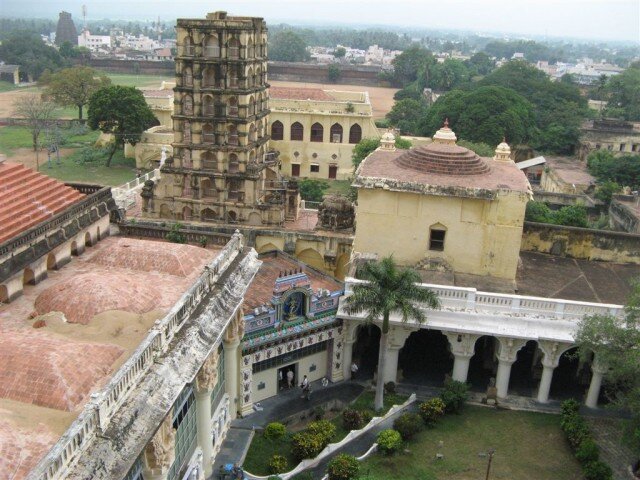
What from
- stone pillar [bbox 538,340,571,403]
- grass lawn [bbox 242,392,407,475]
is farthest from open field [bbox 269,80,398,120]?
grass lawn [bbox 242,392,407,475]

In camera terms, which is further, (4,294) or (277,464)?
(277,464)

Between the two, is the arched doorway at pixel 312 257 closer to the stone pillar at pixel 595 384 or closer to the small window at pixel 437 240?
the small window at pixel 437 240

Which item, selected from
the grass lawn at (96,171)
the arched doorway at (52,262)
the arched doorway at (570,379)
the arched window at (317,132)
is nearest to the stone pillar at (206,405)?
the arched doorway at (52,262)

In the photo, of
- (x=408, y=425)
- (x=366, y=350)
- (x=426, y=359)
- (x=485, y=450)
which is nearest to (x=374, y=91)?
(x=366, y=350)

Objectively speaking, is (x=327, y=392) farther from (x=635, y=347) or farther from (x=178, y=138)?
(x=178, y=138)

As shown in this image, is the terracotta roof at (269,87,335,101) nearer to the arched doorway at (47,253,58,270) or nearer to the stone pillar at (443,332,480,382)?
the stone pillar at (443,332,480,382)

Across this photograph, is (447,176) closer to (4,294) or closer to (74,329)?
(74,329)

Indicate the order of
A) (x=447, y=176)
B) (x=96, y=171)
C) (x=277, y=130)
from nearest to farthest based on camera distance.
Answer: (x=447, y=176) < (x=277, y=130) < (x=96, y=171)
